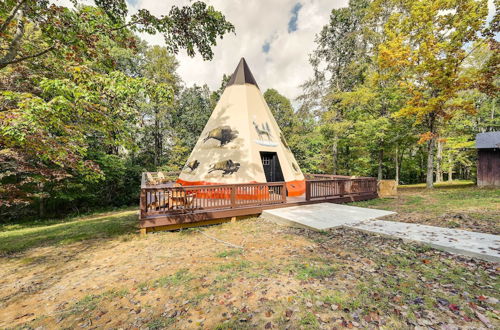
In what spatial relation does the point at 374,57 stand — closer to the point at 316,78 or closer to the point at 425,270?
the point at 316,78

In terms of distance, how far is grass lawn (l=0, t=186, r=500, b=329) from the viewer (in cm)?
251

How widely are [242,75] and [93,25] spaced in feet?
25.3

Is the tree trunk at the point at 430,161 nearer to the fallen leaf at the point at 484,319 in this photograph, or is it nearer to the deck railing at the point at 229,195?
the deck railing at the point at 229,195

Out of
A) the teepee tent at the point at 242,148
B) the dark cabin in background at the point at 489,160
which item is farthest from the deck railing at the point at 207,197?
the dark cabin in background at the point at 489,160

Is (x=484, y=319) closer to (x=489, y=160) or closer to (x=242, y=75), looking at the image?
(x=242, y=75)

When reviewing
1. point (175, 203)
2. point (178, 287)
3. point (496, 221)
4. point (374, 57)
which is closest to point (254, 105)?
point (175, 203)

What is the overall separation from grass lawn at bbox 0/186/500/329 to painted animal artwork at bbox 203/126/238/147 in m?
5.43

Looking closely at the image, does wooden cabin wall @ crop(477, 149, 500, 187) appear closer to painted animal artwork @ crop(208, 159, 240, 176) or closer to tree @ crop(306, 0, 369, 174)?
tree @ crop(306, 0, 369, 174)

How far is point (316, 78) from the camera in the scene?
17.7m

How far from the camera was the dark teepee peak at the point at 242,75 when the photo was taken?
11254 millimetres

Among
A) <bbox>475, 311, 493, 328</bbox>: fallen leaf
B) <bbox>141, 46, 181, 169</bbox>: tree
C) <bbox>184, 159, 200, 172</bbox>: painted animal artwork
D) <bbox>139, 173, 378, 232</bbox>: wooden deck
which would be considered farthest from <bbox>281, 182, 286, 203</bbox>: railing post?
<bbox>141, 46, 181, 169</bbox>: tree

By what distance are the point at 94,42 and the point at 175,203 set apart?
16.5ft

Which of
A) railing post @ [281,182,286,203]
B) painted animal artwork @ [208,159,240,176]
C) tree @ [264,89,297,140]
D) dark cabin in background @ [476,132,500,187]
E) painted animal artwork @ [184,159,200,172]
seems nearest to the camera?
railing post @ [281,182,286,203]

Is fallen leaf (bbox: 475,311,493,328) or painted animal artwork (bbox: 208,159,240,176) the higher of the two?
painted animal artwork (bbox: 208,159,240,176)
